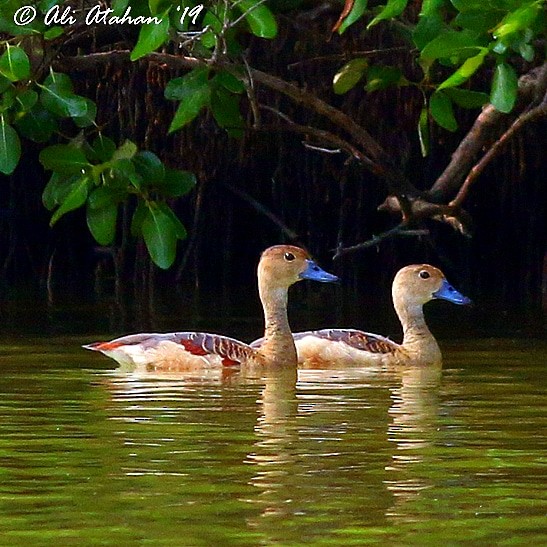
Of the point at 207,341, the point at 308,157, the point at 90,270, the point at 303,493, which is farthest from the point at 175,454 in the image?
the point at 90,270

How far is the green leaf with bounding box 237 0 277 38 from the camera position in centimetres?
717

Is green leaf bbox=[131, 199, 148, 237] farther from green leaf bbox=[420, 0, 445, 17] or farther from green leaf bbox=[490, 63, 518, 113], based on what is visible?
green leaf bbox=[490, 63, 518, 113]

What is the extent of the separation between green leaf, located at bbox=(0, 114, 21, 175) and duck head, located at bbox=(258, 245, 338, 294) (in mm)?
1940

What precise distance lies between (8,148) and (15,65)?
39 centimetres

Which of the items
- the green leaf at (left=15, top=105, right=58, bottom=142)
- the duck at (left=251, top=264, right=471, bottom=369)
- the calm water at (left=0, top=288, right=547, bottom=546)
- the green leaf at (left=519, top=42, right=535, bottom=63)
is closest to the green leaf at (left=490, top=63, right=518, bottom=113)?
the green leaf at (left=519, top=42, right=535, bottom=63)

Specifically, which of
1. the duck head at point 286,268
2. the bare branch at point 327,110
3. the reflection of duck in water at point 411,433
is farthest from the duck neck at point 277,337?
the bare branch at point 327,110

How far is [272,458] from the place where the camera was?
220 inches

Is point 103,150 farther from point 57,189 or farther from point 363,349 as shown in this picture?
point 363,349

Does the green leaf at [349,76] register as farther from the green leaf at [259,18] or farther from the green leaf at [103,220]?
the green leaf at [103,220]

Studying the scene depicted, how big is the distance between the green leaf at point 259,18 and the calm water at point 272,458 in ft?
4.06

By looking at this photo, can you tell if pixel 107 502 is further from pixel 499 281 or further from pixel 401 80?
pixel 499 281

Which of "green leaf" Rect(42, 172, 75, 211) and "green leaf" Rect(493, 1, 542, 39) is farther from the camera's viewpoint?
"green leaf" Rect(42, 172, 75, 211)

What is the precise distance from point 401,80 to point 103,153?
130 centimetres

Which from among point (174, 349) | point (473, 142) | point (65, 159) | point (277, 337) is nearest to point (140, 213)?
point (65, 159)
